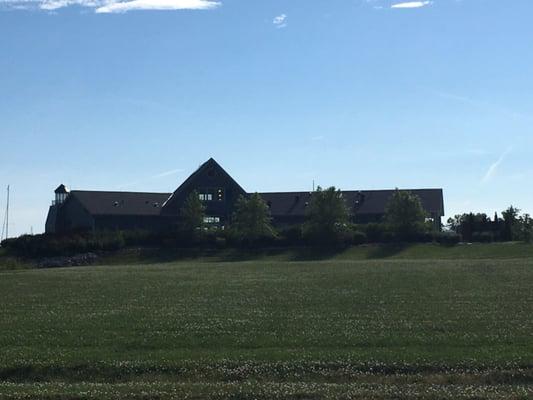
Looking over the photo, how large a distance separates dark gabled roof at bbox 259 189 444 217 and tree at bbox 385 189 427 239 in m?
19.0

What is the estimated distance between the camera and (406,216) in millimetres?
91938

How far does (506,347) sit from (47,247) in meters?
72.0

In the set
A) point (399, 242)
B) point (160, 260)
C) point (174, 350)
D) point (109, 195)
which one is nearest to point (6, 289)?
point (174, 350)

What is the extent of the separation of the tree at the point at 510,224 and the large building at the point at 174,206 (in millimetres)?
15584

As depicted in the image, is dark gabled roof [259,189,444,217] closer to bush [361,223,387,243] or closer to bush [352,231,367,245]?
bush [361,223,387,243]

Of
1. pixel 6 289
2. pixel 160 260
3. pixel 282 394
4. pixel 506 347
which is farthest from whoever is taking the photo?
pixel 160 260

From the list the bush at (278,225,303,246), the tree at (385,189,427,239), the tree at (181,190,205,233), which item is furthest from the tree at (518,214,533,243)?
the tree at (181,190,205,233)

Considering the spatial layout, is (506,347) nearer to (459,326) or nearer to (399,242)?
(459,326)

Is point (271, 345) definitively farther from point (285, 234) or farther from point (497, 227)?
point (497, 227)

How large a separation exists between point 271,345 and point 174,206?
94333mm

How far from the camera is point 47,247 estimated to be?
270 feet

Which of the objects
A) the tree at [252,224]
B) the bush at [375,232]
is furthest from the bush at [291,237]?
the bush at [375,232]

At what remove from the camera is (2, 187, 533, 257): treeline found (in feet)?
276

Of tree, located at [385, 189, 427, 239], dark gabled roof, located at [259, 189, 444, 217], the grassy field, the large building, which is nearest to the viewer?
the grassy field
